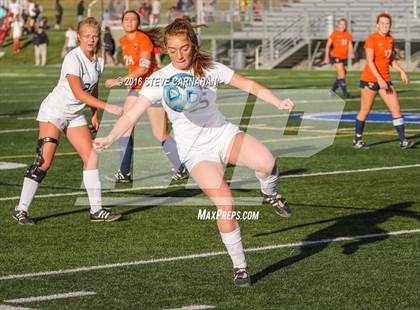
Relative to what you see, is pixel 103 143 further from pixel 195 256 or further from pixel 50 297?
pixel 195 256

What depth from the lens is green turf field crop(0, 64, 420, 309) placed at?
766 cm

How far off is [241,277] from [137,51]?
6534mm

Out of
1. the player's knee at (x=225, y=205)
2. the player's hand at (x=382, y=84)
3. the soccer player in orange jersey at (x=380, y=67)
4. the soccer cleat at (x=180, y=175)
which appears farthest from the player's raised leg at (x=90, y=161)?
the soccer player in orange jersey at (x=380, y=67)

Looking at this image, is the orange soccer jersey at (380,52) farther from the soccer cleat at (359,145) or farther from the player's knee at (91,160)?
the player's knee at (91,160)

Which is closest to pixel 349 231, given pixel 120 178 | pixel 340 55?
pixel 120 178

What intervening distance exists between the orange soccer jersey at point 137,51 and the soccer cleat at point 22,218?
10.6 ft

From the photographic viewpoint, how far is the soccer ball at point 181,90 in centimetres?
798

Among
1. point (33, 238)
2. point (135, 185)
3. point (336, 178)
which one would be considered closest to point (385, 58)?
point (336, 178)

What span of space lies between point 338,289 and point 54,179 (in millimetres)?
6822

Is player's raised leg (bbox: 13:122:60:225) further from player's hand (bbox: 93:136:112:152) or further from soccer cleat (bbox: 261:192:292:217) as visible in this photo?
player's hand (bbox: 93:136:112:152)

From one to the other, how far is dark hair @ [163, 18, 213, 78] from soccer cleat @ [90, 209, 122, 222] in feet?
11.0

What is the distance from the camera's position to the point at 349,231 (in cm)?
1023

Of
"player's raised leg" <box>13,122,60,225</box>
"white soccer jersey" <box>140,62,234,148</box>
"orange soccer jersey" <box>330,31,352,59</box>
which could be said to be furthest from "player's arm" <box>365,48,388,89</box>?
"orange soccer jersey" <box>330,31,352,59</box>

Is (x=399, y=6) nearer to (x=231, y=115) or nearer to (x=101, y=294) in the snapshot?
(x=231, y=115)
